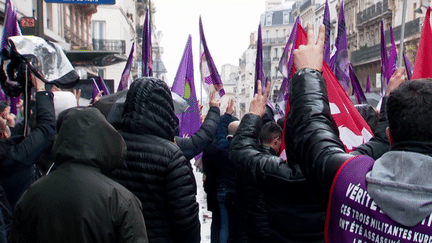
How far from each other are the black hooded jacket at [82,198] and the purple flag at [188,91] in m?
3.86

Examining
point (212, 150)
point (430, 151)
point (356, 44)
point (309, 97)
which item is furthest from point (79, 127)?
point (356, 44)

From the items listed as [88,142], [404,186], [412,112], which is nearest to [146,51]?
[88,142]

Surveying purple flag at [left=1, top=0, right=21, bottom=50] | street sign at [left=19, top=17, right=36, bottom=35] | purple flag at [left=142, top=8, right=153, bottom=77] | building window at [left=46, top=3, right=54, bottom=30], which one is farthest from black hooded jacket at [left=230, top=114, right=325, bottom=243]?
building window at [left=46, top=3, right=54, bottom=30]

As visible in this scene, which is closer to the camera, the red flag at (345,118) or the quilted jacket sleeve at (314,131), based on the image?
the quilted jacket sleeve at (314,131)

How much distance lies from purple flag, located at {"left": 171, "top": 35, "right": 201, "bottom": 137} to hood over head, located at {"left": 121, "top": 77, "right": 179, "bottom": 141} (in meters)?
3.08

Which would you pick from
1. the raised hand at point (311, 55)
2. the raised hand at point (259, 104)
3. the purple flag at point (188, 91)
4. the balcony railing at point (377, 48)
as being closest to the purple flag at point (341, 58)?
the purple flag at point (188, 91)

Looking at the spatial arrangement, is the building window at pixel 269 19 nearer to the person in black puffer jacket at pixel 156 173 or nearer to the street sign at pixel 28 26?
the street sign at pixel 28 26

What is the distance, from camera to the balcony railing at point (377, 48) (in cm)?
3532

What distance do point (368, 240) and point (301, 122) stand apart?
51 cm

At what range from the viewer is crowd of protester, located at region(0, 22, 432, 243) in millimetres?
1766

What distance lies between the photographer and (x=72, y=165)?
2.41 metres

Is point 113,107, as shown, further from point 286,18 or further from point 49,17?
point 286,18

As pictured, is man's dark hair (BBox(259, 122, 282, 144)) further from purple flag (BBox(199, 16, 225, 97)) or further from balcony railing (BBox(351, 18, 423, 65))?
balcony railing (BBox(351, 18, 423, 65))

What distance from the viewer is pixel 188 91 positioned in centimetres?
677
